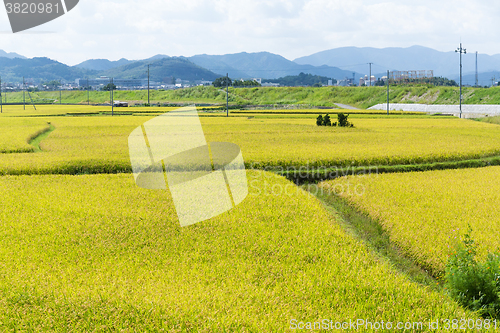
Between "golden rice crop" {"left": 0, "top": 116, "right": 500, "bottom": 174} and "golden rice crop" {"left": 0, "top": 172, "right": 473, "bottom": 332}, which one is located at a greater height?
"golden rice crop" {"left": 0, "top": 116, "right": 500, "bottom": 174}

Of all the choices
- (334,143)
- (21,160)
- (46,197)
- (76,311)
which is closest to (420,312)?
(76,311)

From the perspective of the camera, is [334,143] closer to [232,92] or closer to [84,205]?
[84,205]

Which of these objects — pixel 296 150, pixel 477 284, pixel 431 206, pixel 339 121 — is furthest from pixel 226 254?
pixel 339 121

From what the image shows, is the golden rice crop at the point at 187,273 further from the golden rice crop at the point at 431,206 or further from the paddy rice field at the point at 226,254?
the golden rice crop at the point at 431,206

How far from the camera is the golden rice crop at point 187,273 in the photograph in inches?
203

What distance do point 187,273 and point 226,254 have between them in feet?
3.37

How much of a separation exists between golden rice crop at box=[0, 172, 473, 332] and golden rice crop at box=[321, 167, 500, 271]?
1.29 meters

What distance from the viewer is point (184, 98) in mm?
110250

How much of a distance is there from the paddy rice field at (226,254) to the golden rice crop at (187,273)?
2 centimetres

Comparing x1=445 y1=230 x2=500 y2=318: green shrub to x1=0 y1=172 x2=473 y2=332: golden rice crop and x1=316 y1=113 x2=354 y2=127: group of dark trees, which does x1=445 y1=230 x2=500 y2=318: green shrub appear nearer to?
x1=0 y1=172 x2=473 y2=332: golden rice crop

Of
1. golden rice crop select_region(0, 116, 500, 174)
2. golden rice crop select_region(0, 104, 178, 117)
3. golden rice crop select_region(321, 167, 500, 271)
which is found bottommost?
golden rice crop select_region(321, 167, 500, 271)

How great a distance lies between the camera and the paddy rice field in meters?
5.22

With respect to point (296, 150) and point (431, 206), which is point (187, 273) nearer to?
point (431, 206)

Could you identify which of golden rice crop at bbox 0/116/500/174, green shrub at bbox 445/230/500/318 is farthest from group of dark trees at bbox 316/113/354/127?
green shrub at bbox 445/230/500/318
